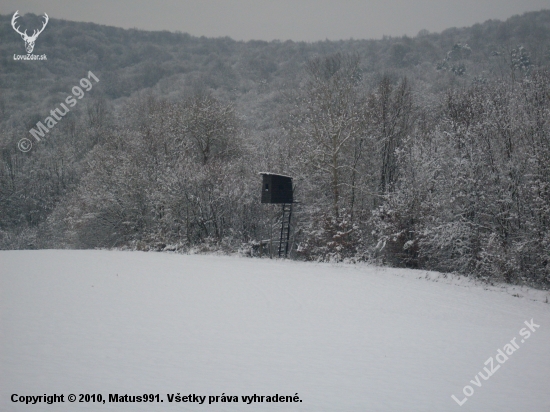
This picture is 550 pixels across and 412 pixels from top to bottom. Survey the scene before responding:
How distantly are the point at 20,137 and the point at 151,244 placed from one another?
142 ft

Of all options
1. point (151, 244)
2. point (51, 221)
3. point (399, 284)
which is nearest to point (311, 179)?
point (151, 244)

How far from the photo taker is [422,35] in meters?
101

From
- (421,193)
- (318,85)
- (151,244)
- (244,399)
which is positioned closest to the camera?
(244,399)

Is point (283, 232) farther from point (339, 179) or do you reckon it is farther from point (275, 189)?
point (275, 189)

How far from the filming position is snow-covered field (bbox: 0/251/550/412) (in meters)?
6.37

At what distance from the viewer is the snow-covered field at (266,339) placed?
20.9 feet

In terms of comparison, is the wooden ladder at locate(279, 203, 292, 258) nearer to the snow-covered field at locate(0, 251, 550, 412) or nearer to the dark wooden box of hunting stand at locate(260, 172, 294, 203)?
the dark wooden box of hunting stand at locate(260, 172, 294, 203)

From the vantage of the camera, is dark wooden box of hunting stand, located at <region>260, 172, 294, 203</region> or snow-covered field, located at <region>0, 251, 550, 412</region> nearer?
snow-covered field, located at <region>0, 251, 550, 412</region>

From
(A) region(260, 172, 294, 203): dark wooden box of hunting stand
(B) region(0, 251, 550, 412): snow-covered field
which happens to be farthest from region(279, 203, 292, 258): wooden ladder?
(B) region(0, 251, 550, 412): snow-covered field

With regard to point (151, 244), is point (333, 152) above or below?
above

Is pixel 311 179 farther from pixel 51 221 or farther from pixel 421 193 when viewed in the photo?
pixel 51 221

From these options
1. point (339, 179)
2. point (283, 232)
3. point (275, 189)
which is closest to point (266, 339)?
point (275, 189)

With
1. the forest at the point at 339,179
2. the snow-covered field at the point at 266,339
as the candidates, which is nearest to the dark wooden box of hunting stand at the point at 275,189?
the forest at the point at 339,179

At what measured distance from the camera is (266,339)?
889 centimetres
